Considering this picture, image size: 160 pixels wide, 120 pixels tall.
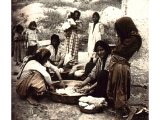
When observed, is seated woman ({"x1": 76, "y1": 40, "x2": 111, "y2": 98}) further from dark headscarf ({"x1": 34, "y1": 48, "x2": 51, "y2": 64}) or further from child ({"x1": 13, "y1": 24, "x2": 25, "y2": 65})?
child ({"x1": 13, "y1": 24, "x2": 25, "y2": 65})

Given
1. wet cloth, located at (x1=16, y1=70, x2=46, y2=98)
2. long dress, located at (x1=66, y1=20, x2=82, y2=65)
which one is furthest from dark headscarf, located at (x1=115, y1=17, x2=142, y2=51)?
wet cloth, located at (x1=16, y1=70, x2=46, y2=98)

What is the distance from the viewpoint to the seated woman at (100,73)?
8.35 ft

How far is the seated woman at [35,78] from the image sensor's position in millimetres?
2580

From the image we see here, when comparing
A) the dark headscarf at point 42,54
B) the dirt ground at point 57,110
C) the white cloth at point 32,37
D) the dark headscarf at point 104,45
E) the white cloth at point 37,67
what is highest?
the white cloth at point 32,37

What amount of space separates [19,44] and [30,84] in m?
0.30

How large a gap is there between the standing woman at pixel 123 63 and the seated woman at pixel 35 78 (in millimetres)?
397

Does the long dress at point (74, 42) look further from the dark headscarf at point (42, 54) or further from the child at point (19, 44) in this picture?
the child at point (19, 44)

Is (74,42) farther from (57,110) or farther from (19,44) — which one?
(57,110)

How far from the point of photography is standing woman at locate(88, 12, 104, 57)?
2.56 m

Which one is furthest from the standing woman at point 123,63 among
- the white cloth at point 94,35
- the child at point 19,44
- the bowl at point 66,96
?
the child at point 19,44

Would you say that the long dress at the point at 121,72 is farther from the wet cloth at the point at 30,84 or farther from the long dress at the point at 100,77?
the wet cloth at the point at 30,84

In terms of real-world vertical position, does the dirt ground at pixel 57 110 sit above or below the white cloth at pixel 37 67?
below

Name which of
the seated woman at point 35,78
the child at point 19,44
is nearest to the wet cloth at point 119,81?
the seated woman at point 35,78
